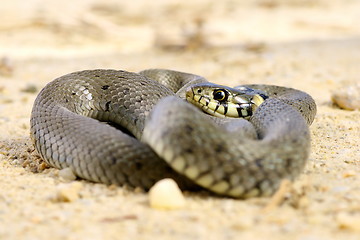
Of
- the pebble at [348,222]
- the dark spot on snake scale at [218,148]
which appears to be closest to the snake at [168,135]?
the dark spot on snake scale at [218,148]

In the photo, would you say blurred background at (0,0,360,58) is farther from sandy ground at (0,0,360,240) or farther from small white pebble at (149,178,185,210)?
small white pebble at (149,178,185,210)

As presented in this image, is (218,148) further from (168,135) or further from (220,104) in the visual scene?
(220,104)

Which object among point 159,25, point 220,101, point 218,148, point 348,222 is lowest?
point 348,222

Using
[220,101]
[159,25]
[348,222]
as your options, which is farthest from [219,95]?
[159,25]

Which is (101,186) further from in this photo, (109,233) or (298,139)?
(298,139)

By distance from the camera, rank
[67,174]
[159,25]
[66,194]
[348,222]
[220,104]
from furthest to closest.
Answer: [159,25]
[220,104]
[67,174]
[66,194]
[348,222]
